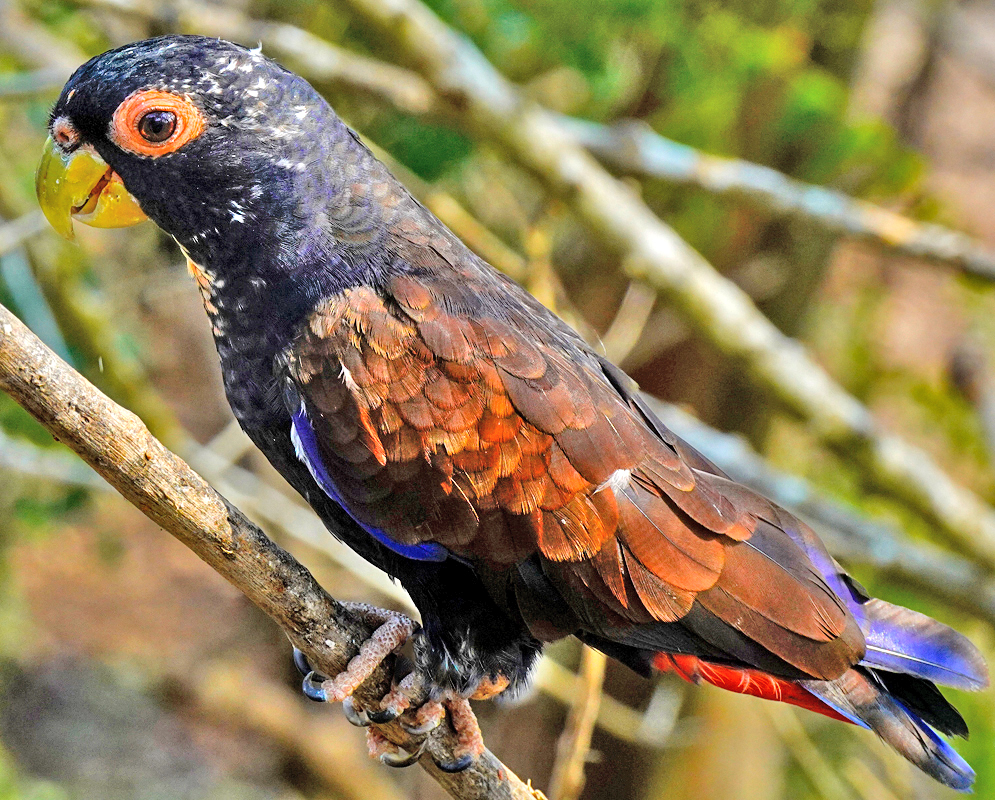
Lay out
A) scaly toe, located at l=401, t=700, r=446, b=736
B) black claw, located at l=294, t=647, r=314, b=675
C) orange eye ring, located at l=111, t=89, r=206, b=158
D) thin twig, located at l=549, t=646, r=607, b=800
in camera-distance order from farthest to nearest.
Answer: thin twig, located at l=549, t=646, r=607, b=800 < black claw, located at l=294, t=647, r=314, b=675 < scaly toe, located at l=401, t=700, r=446, b=736 < orange eye ring, located at l=111, t=89, r=206, b=158

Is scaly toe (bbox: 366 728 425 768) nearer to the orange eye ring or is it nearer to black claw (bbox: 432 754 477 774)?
black claw (bbox: 432 754 477 774)

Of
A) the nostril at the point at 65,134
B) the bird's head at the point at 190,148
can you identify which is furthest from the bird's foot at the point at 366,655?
the nostril at the point at 65,134

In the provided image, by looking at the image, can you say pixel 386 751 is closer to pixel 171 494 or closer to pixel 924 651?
pixel 171 494

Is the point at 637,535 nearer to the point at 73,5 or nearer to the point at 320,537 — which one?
the point at 320,537

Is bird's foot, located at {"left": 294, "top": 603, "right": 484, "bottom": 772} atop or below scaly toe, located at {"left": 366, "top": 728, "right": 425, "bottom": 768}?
atop

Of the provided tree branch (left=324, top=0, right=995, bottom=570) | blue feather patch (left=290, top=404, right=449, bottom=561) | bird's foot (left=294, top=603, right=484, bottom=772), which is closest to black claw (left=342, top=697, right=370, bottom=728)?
bird's foot (left=294, top=603, right=484, bottom=772)

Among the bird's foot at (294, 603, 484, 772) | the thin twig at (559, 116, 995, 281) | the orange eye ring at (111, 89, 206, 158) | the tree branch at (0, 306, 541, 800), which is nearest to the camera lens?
the tree branch at (0, 306, 541, 800)
